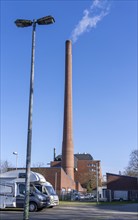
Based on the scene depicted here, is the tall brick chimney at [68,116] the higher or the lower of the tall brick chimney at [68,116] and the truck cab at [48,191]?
the higher

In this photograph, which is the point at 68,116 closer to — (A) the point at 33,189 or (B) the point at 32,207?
(A) the point at 33,189

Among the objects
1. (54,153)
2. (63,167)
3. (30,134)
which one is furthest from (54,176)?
(30,134)

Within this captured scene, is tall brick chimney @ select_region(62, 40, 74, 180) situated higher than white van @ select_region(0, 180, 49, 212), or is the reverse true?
tall brick chimney @ select_region(62, 40, 74, 180)

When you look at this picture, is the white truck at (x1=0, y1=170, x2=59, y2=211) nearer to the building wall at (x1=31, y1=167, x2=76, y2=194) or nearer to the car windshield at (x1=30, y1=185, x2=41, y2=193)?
the car windshield at (x1=30, y1=185, x2=41, y2=193)

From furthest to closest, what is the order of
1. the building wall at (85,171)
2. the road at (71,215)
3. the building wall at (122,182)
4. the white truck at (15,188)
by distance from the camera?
the building wall at (85,171), the building wall at (122,182), the white truck at (15,188), the road at (71,215)

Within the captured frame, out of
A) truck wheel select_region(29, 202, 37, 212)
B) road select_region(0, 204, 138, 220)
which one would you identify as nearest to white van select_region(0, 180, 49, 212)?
truck wheel select_region(29, 202, 37, 212)

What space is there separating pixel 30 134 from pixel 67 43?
189 ft

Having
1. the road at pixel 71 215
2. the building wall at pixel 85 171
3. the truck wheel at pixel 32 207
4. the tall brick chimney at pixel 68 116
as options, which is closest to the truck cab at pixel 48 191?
the truck wheel at pixel 32 207

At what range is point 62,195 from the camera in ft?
191

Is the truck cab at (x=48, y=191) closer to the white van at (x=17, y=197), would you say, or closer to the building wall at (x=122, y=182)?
the white van at (x=17, y=197)

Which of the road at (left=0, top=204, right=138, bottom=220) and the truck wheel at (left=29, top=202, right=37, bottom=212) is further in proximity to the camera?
the truck wheel at (left=29, top=202, right=37, bottom=212)

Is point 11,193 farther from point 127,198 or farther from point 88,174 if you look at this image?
point 88,174

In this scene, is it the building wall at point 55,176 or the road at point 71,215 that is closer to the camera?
the road at point 71,215

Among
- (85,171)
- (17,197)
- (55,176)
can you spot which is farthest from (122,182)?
(17,197)
